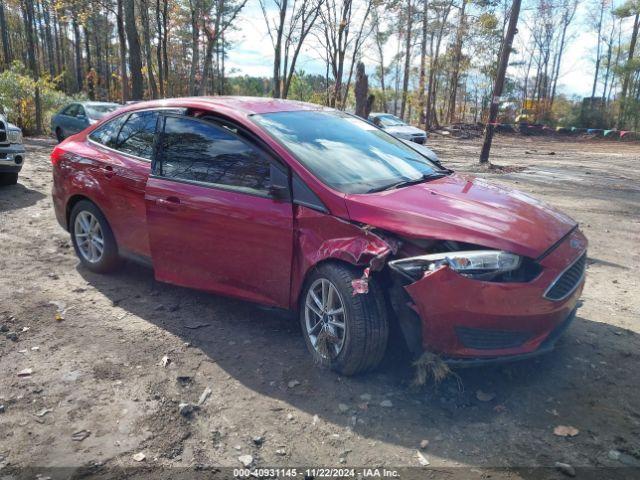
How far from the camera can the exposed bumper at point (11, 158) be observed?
864 cm

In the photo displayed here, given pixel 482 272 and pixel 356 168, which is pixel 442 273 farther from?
pixel 356 168

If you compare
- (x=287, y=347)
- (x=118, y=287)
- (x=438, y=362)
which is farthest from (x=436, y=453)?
(x=118, y=287)

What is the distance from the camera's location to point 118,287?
Result: 487cm

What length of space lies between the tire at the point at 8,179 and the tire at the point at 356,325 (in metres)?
8.11

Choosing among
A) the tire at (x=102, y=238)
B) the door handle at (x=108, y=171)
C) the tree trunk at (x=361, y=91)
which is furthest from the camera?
the tree trunk at (x=361, y=91)

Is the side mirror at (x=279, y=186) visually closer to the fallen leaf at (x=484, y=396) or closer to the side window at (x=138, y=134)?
the side window at (x=138, y=134)

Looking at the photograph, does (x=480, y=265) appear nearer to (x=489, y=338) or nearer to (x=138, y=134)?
(x=489, y=338)

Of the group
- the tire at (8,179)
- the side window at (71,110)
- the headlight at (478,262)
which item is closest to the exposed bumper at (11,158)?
the tire at (8,179)

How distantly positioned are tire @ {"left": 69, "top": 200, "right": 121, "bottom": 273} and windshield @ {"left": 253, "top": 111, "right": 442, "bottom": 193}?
1.98m

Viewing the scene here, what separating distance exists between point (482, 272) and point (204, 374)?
6.23 feet

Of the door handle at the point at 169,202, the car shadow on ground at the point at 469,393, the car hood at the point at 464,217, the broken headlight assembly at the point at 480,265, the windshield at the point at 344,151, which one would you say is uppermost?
the windshield at the point at 344,151

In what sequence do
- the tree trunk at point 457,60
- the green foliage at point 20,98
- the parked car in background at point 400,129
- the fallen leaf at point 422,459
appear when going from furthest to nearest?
the tree trunk at point 457,60 < the parked car in background at point 400,129 < the green foliage at point 20,98 < the fallen leaf at point 422,459

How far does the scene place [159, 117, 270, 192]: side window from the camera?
12.1 feet

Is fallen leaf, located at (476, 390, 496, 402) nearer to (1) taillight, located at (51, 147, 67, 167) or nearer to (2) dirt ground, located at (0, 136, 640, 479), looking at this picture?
(2) dirt ground, located at (0, 136, 640, 479)
